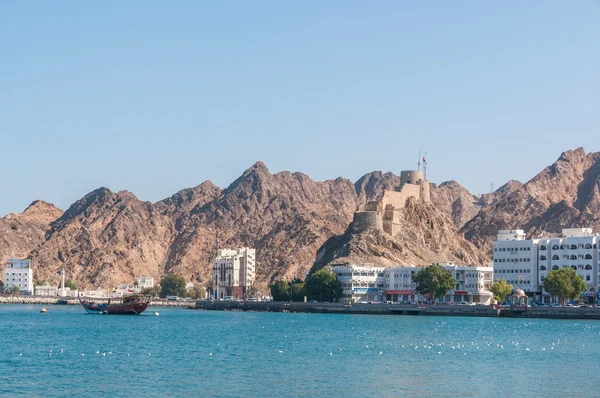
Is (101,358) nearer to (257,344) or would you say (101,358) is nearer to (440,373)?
(257,344)

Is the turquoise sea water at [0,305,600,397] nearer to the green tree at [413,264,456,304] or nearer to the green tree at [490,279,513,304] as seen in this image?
the green tree at [490,279,513,304]

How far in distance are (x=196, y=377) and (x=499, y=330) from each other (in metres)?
67.8

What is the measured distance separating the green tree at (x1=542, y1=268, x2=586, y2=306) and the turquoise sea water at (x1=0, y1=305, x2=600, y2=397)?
3737cm

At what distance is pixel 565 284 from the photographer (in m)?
169

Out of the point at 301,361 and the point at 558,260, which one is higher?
the point at 558,260

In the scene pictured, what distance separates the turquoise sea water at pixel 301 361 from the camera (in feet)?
213

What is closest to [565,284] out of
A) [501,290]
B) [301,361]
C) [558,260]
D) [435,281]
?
[501,290]

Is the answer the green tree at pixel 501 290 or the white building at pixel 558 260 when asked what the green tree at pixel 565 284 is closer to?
the white building at pixel 558 260

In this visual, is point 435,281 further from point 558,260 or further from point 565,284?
point 565,284

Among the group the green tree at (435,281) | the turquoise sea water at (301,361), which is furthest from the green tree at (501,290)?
the turquoise sea water at (301,361)

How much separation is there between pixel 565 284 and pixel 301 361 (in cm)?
9747

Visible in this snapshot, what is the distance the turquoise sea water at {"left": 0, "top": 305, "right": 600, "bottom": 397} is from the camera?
213 feet

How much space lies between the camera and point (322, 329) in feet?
433

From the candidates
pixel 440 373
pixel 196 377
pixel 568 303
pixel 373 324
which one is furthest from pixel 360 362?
pixel 568 303
